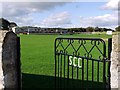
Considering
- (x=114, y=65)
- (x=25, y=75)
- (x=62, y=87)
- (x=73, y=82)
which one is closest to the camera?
(x=114, y=65)

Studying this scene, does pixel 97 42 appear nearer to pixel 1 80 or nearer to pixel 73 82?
pixel 1 80

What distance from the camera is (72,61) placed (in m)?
5.30

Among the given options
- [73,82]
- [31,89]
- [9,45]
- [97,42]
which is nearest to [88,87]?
[73,82]

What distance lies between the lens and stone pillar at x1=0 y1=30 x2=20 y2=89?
15.6 ft

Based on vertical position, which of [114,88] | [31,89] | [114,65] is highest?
[114,65]

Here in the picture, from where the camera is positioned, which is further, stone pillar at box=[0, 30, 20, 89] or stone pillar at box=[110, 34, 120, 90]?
stone pillar at box=[0, 30, 20, 89]

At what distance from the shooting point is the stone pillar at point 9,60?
15.6 feet

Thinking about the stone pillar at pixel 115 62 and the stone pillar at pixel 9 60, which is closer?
the stone pillar at pixel 115 62

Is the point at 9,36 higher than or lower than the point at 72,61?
higher

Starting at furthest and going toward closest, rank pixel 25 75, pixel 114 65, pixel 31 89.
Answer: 1. pixel 25 75
2. pixel 31 89
3. pixel 114 65

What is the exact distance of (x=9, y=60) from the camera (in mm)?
4887

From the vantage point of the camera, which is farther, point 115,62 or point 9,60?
point 9,60

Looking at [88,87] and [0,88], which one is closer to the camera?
[0,88]

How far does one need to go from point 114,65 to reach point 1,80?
1.96 meters
